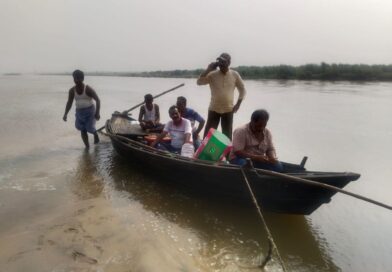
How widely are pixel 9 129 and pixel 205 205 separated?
26.8 ft

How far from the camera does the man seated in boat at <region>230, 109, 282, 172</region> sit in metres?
4.16

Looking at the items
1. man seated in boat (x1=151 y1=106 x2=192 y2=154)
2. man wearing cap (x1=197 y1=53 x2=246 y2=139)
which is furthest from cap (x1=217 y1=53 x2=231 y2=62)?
man seated in boat (x1=151 y1=106 x2=192 y2=154)

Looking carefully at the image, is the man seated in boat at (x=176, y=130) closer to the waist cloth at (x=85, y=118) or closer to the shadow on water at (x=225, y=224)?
the shadow on water at (x=225, y=224)

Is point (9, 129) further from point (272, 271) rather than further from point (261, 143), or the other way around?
point (272, 271)

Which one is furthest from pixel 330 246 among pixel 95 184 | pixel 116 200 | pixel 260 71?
pixel 260 71

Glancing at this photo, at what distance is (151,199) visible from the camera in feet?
16.0

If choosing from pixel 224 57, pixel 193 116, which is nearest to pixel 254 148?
pixel 224 57

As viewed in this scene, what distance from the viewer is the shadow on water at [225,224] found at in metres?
3.47

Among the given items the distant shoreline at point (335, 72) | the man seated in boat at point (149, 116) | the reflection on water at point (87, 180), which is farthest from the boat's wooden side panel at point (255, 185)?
the distant shoreline at point (335, 72)

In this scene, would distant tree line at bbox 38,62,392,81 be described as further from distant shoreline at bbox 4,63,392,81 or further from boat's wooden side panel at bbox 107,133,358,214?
boat's wooden side panel at bbox 107,133,358,214

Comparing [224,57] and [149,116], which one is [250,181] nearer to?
[224,57]

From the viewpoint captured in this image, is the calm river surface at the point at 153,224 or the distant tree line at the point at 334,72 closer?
the calm river surface at the point at 153,224

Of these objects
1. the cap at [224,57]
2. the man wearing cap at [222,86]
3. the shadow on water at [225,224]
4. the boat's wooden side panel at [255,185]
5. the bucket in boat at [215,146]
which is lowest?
the shadow on water at [225,224]

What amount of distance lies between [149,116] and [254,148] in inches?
141
